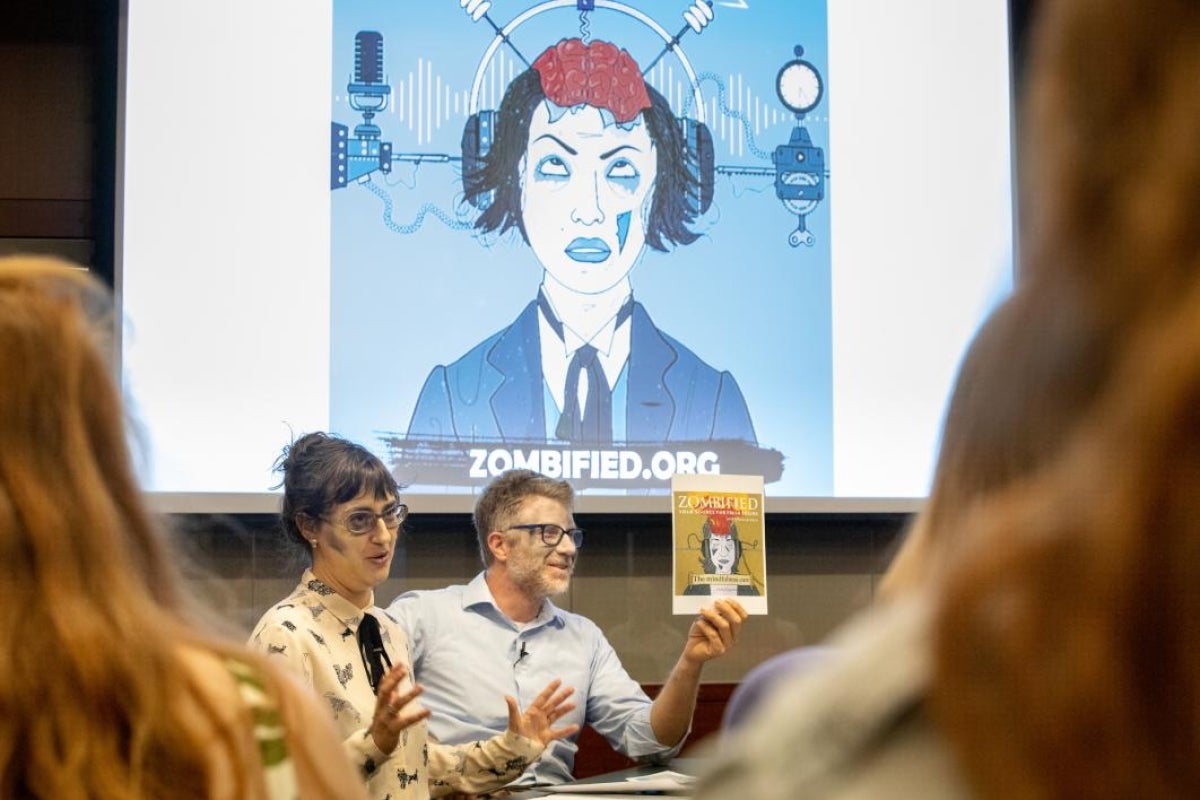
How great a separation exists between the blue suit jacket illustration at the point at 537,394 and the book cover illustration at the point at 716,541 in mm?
1275

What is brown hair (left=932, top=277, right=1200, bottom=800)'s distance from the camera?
1.49ft

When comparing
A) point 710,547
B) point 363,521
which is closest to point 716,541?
point 710,547

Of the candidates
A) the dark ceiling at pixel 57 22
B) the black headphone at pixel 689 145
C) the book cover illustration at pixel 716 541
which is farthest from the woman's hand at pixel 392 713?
the dark ceiling at pixel 57 22

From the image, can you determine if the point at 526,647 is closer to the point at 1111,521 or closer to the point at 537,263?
the point at 537,263

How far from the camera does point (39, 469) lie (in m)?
1.13

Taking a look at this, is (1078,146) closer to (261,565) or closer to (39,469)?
(39,469)

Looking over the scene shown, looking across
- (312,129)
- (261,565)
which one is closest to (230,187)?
(312,129)

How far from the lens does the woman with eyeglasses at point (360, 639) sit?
2.79m

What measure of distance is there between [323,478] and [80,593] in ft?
6.64

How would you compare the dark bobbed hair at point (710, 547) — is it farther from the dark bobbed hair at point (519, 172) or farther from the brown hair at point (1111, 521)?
the brown hair at point (1111, 521)

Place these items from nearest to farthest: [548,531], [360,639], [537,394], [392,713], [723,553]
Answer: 1. [392,713]
2. [360,639]
3. [723,553]
4. [548,531]
5. [537,394]

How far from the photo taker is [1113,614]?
0.46 meters

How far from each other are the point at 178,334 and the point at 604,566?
4.66ft

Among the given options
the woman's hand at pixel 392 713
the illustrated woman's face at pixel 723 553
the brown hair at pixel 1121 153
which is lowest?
the woman's hand at pixel 392 713
